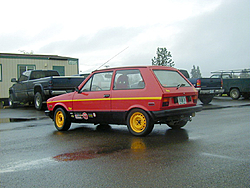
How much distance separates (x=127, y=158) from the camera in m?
4.80

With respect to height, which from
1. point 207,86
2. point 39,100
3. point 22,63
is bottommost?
point 39,100

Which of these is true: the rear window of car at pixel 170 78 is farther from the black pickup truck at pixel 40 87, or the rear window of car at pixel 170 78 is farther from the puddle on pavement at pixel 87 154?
the black pickup truck at pixel 40 87

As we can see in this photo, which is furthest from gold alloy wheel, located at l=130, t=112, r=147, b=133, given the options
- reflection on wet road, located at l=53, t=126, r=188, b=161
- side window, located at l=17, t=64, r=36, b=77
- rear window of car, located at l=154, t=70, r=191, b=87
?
side window, located at l=17, t=64, r=36, b=77

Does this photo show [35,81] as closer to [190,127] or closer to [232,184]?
[190,127]

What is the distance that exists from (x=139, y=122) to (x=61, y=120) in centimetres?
254

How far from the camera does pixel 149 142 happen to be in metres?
6.03

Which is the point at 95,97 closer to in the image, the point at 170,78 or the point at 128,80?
the point at 128,80

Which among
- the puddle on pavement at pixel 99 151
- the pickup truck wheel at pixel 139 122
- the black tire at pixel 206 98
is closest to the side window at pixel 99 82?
the pickup truck wheel at pixel 139 122

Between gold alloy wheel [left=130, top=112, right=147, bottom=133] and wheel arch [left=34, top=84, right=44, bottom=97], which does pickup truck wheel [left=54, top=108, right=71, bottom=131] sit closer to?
gold alloy wheel [left=130, top=112, right=147, bottom=133]

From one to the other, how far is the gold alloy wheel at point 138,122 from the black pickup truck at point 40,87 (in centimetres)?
728

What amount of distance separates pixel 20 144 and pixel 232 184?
4334 millimetres

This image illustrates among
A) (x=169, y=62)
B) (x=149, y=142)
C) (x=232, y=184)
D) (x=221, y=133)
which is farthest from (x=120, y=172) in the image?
(x=169, y=62)

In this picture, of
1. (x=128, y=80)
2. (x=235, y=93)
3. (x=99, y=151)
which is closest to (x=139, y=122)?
(x=128, y=80)

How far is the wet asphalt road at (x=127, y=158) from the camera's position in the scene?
3.76 meters
